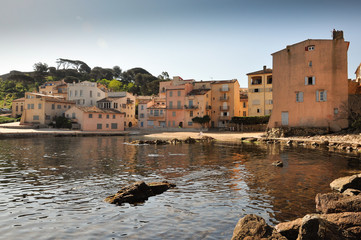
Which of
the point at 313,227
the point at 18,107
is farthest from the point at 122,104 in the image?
the point at 313,227

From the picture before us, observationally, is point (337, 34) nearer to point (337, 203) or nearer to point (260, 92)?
point (260, 92)

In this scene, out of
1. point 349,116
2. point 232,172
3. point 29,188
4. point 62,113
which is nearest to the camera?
point 29,188

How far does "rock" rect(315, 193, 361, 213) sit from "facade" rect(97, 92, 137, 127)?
67895 millimetres

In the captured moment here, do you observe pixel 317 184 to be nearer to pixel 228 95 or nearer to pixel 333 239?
pixel 333 239

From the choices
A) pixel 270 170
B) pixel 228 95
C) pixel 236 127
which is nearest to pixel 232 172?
pixel 270 170

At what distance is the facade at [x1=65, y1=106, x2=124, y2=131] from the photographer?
6350 cm

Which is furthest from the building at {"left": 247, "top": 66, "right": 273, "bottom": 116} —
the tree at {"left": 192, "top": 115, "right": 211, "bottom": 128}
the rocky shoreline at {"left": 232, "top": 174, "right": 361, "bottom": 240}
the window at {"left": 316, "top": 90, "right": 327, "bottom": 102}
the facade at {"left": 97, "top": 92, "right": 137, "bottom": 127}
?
the rocky shoreline at {"left": 232, "top": 174, "right": 361, "bottom": 240}

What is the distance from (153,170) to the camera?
18.0m

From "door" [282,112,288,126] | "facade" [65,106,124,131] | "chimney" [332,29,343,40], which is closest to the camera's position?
"chimney" [332,29,343,40]

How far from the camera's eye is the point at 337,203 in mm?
8484

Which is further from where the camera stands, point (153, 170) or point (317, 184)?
point (153, 170)

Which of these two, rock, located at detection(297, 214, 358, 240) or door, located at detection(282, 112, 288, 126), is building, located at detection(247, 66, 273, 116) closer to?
door, located at detection(282, 112, 288, 126)

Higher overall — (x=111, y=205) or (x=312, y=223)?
(x=312, y=223)

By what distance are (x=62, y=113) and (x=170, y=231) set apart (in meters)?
67.7
